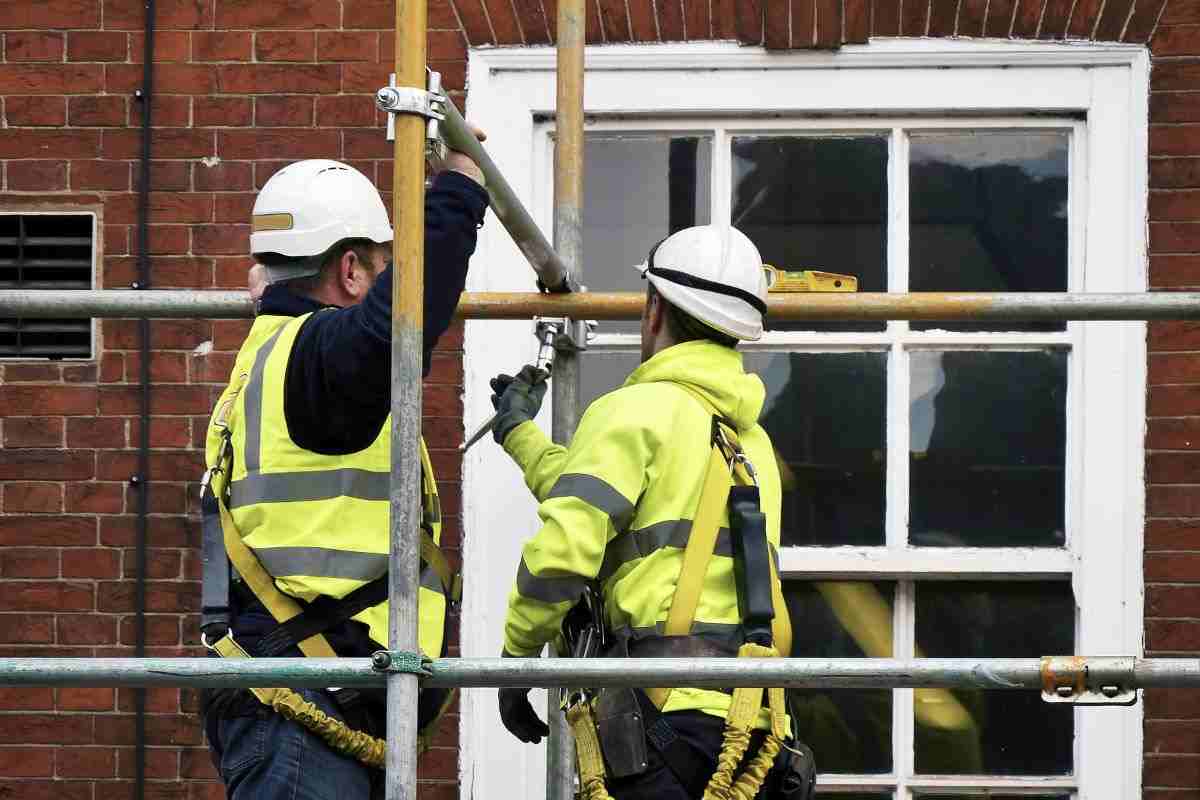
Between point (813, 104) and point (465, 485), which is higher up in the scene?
point (813, 104)

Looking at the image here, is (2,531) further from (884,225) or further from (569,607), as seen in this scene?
(884,225)

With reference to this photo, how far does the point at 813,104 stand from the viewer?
540 cm

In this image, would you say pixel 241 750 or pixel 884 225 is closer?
pixel 241 750

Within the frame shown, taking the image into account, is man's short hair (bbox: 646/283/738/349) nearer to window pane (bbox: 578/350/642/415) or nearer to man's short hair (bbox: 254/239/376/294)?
man's short hair (bbox: 254/239/376/294)

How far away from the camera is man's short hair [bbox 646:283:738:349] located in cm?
397

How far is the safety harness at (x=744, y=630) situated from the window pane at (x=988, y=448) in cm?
171

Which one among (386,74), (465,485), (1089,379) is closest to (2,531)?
(465,485)

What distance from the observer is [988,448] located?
214 inches

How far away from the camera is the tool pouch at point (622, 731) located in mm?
3709

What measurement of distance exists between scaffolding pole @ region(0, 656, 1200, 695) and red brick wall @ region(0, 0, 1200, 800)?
7.24 feet

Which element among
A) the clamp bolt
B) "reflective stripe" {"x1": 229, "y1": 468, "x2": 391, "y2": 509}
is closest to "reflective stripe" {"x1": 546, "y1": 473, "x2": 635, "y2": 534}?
"reflective stripe" {"x1": 229, "y1": 468, "x2": 391, "y2": 509}

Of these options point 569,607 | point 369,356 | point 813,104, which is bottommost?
point 569,607

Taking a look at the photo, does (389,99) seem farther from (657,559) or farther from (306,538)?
(657,559)

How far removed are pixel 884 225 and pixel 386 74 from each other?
60.0 inches
